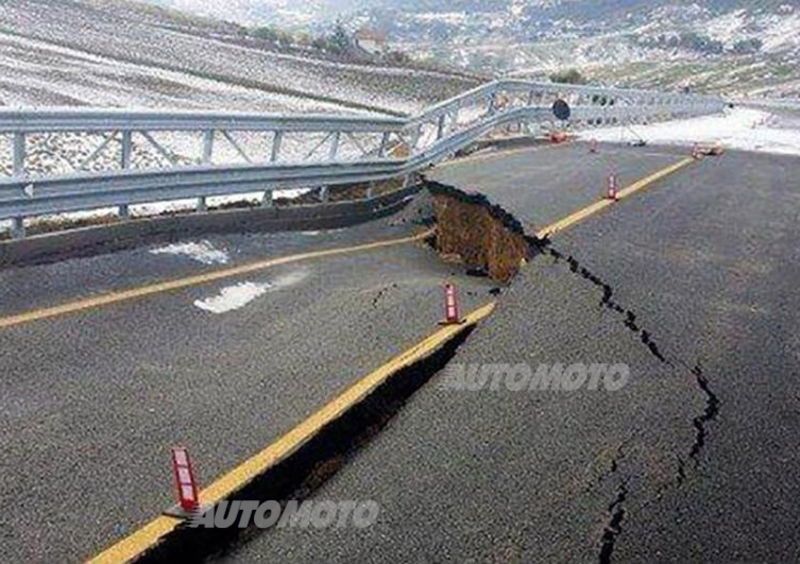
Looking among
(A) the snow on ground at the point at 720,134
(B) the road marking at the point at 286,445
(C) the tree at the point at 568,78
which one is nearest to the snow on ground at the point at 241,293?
(B) the road marking at the point at 286,445

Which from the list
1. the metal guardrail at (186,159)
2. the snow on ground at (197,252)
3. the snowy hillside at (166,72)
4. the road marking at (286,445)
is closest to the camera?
the road marking at (286,445)

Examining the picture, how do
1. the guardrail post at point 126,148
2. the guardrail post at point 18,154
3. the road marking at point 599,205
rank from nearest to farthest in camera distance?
the guardrail post at point 18,154 → the guardrail post at point 126,148 → the road marking at point 599,205

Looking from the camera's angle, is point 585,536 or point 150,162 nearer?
point 585,536

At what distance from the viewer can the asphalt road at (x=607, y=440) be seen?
4.75 m

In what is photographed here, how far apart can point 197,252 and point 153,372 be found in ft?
12.5

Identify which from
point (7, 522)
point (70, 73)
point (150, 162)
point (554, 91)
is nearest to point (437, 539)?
point (7, 522)

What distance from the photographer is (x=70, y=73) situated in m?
31.1

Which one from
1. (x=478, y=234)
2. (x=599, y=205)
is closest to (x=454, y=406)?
(x=478, y=234)

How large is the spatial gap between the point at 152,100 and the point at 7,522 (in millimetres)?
24145

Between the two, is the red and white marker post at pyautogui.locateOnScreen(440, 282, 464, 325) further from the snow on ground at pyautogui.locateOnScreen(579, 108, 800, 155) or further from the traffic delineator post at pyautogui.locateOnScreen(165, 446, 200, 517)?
the snow on ground at pyautogui.locateOnScreen(579, 108, 800, 155)

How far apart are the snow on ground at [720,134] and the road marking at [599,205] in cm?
837

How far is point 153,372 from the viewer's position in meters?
6.93

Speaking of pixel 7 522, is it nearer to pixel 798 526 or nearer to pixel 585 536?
pixel 585 536

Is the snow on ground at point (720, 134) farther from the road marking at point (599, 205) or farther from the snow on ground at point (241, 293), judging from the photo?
the snow on ground at point (241, 293)
